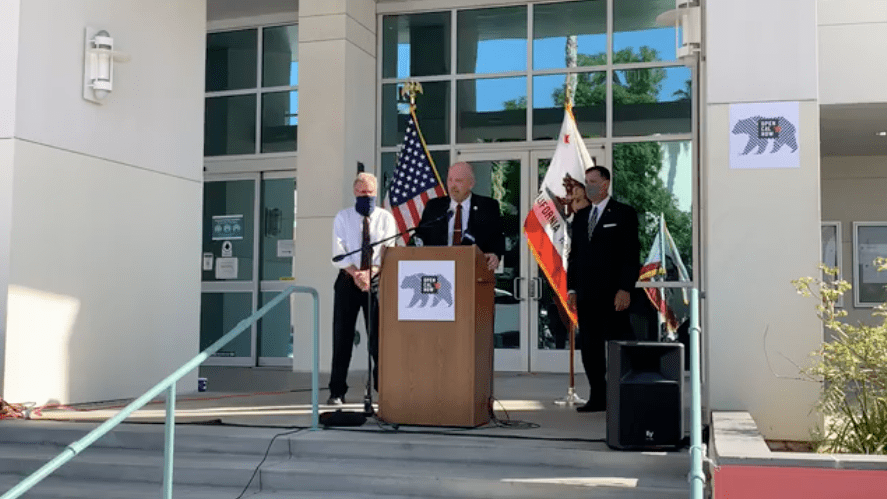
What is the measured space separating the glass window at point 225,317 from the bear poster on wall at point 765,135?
8.76 metres

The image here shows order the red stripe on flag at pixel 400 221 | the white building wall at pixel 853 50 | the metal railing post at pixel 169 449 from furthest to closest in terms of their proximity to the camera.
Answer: the red stripe on flag at pixel 400 221
the white building wall at pixel 853 50
the metal railing post at pixel 169 449

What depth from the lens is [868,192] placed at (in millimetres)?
13719

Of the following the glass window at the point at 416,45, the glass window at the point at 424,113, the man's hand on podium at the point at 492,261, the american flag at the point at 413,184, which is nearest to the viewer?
the man's hand on podium at the point at 492,261

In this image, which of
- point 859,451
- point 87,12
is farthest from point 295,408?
point 859,451

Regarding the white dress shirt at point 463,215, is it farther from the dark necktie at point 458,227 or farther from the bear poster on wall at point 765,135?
the bear poster on wall at point 765,135

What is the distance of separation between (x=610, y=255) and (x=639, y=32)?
5.80 metres

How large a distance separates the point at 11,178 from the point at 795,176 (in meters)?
5.48

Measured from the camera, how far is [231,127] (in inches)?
556

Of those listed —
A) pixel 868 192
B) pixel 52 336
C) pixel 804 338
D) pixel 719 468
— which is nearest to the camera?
pixel 719 468

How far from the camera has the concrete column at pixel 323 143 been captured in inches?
484

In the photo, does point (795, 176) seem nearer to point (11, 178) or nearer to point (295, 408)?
point (295, 408)

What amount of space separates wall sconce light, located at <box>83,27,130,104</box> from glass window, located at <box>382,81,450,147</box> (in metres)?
4.95

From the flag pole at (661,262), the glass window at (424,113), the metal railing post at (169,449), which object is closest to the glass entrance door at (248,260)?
the glass window at (424,113)

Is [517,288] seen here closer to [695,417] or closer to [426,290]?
[426,290]
